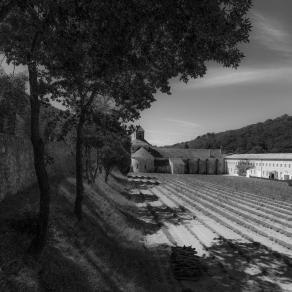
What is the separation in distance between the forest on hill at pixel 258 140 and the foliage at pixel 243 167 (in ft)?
115

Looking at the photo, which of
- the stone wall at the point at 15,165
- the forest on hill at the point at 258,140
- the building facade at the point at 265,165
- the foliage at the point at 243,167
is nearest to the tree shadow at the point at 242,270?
the stone wall at the point at 15,165

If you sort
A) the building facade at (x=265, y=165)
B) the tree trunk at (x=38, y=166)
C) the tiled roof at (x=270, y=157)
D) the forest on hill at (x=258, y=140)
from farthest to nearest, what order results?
the forest on hill at (x=258, y=140) → the tiled roof at (x=270, y=157) → the building facade at (x=265, y=165) → the tree trunk at (x=38, y=166)

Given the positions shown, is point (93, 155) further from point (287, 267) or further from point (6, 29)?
point (6, 29)

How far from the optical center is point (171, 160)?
3792 inches

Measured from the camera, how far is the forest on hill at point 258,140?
5689 inches

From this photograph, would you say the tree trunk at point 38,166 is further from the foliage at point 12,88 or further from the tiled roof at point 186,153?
the tiled roof at point 186,153

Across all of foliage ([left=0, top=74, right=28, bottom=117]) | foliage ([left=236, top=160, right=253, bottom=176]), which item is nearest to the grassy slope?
foliage ([left=0, top=74, right=28, bottom=117])

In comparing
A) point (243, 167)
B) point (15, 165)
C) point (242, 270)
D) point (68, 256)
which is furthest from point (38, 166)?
point (243, 167)

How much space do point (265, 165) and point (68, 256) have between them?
82.5 meters

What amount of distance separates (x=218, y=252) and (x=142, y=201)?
18.8m

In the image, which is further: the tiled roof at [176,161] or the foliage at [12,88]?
the tiled roof at [176,161]

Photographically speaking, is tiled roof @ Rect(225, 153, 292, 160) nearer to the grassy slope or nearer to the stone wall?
the grassy slope

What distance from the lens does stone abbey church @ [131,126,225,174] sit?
92.1 meters

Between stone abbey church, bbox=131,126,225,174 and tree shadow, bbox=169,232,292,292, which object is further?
stone abbey church, bbox=131,126,225,174
